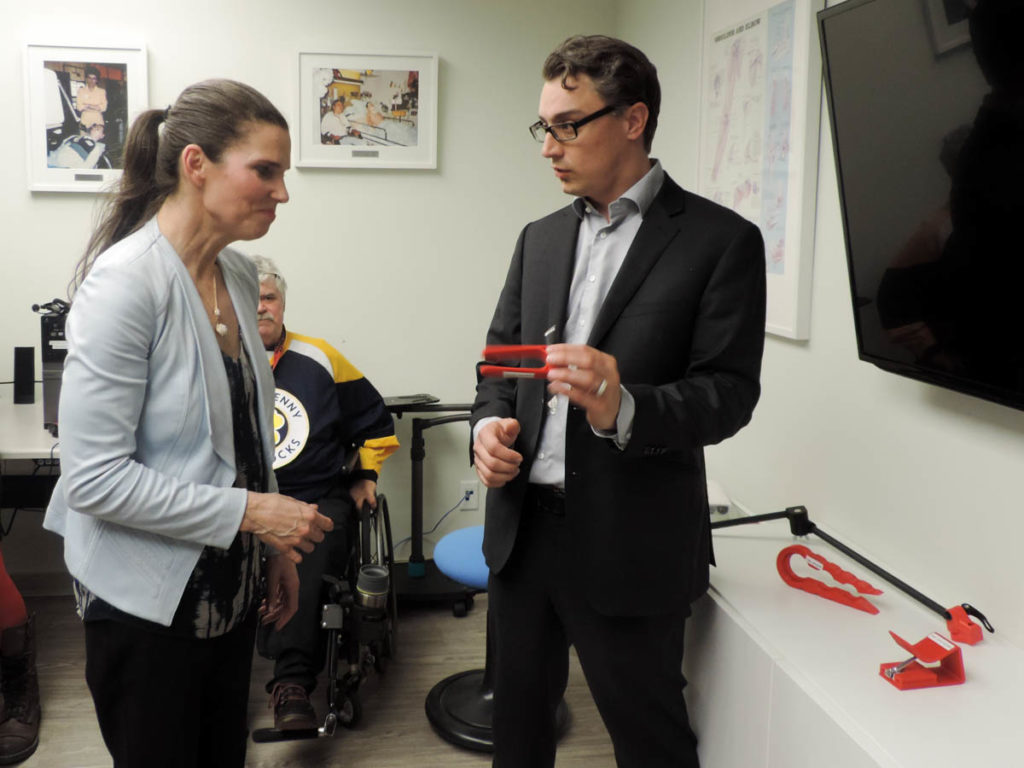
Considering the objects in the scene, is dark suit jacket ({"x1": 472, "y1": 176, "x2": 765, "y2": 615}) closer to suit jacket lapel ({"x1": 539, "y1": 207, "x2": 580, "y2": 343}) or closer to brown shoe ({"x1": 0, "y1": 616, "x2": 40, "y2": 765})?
suit jacket lapel ({"x1": 539, "y1": 207, "x2": 580, "y2": 343})

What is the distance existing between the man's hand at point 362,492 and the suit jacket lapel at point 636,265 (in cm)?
150

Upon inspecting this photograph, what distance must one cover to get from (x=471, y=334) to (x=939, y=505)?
89.7 inches

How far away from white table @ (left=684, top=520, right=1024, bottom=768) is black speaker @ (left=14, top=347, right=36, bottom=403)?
258 centimetres

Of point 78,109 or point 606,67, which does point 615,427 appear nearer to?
point 606,67

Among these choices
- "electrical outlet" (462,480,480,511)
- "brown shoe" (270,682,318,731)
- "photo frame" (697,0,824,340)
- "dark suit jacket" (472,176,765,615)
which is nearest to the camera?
"dark suit jacket" (472,176,765,615)

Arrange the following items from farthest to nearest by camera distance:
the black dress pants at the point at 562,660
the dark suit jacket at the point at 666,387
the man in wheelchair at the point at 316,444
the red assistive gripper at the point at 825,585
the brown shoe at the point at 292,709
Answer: the man in wheelchair at the point at 316,444
the brown shoe at the point at 292,709
the red assistive gripper at the point at 825,585
the black dress pants at the point at 562,660
the dark suit jacket at the point at 666,387

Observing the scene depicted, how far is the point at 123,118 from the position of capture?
3447 mm

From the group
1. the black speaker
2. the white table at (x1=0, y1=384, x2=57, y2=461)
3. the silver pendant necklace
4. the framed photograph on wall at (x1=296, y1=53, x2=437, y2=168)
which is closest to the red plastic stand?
the silver pendant necklace

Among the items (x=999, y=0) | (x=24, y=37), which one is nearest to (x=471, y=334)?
(x=24, y=37)

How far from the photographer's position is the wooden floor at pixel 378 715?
2520mm

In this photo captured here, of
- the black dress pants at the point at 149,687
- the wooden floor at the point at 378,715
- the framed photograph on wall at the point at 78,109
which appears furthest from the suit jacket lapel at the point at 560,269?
the framed photograph on wall at the point at 78,109

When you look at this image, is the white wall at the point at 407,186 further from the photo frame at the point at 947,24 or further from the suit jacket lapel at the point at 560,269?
the photo frame at the point at 947,24

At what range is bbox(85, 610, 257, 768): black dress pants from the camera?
1.39 metres

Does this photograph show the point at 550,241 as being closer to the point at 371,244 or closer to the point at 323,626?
the point at 323,626
